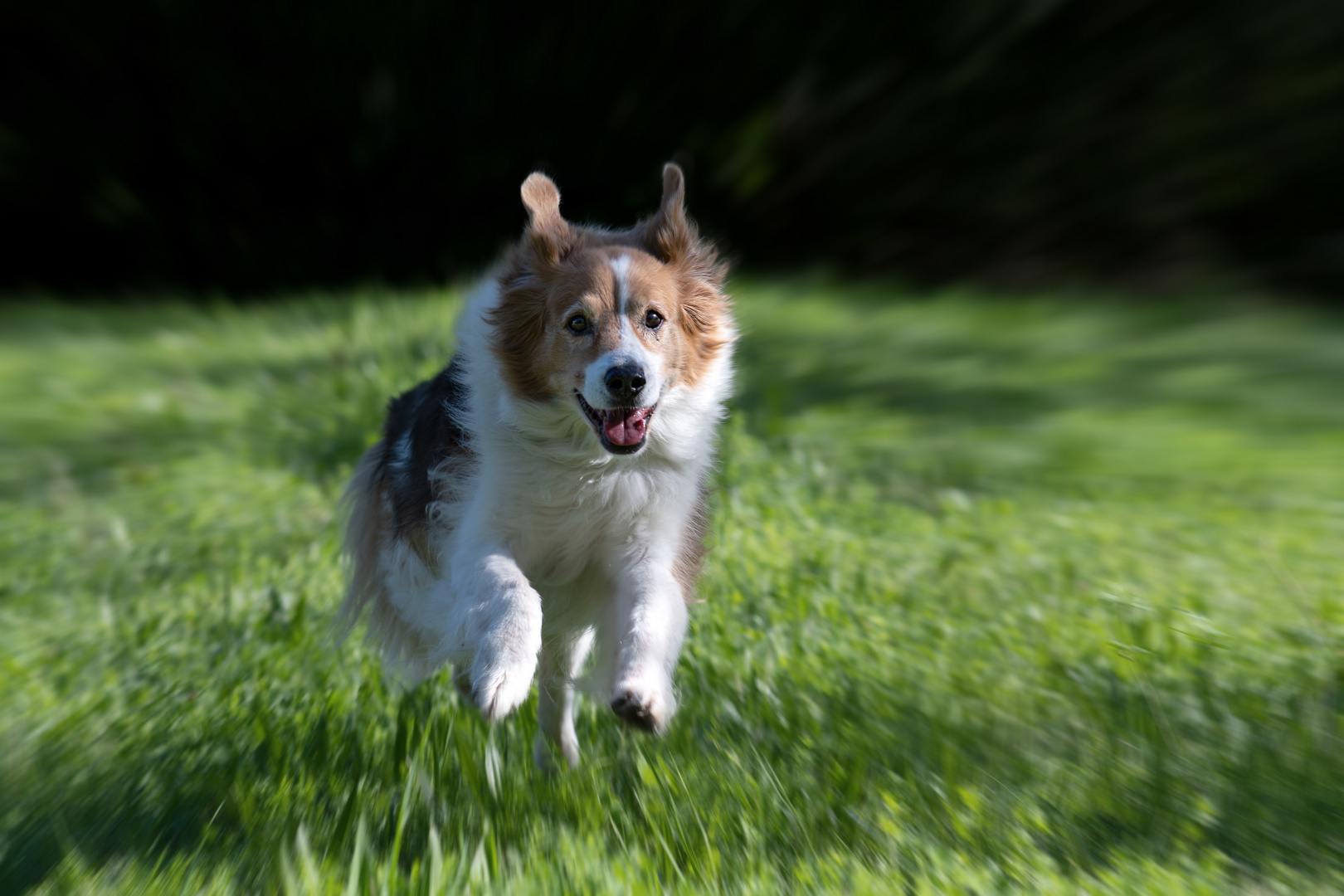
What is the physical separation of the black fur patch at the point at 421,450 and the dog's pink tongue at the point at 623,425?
59 centimetres

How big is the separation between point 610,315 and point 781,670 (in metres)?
1.35

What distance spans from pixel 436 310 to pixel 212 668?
462cm

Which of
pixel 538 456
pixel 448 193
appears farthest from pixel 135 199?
pixel 538 456

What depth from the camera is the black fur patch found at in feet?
11.6

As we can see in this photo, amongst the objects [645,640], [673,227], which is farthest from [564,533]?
[673,227]

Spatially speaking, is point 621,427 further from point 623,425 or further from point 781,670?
point 781,670

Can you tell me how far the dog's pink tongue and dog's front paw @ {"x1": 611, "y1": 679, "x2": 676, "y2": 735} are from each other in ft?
2.27

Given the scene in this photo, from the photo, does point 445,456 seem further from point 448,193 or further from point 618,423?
point 448,193

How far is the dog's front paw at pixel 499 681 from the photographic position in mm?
2668

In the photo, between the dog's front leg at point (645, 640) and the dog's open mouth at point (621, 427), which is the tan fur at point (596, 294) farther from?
the dog's front leg at point (645, 640)

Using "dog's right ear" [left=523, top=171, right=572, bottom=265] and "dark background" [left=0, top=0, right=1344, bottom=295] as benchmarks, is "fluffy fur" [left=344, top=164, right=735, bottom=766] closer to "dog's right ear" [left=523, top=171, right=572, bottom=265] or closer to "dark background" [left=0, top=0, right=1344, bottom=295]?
"dog's right ear" [left=523, top=171, right=572, bottom=265]

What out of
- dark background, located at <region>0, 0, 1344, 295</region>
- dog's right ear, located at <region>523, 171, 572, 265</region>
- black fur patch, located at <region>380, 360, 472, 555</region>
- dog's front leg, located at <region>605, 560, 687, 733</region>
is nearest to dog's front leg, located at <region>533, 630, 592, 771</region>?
dog's front leg, located at <region>605, 560, 687, 733</region>

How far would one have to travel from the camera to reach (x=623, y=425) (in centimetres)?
307

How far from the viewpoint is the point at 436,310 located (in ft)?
26.3
